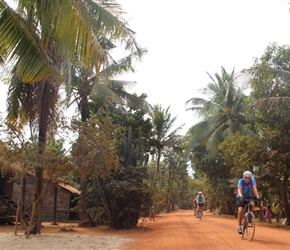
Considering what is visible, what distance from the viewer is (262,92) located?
17.7 metres

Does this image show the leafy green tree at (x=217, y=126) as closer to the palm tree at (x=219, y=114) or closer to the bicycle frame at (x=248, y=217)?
the palm tree at (x=219, y=114)

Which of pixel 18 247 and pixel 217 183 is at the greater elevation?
pixel 217 183

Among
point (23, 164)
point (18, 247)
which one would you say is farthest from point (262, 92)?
point (18, 247)

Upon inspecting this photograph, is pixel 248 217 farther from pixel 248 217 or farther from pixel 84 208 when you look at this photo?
pixel 84 208

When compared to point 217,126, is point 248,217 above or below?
below

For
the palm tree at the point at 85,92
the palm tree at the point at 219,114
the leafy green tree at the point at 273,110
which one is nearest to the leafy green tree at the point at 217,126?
the palm tree at the point at 219,114

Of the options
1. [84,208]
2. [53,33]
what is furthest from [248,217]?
[84,208]

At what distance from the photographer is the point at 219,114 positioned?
27.5 metres

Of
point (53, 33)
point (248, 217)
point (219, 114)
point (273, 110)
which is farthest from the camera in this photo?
point (219, 114)

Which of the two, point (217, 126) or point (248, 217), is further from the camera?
point (217, 126)

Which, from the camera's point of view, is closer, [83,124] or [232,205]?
[83,124]

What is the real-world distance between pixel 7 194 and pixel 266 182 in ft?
45.8

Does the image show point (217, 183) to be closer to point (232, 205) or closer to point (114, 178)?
point (232, 205)

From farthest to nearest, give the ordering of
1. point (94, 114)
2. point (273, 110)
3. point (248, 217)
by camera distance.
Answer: point (273, 110) → point (94, 114) → point (248, 217)
